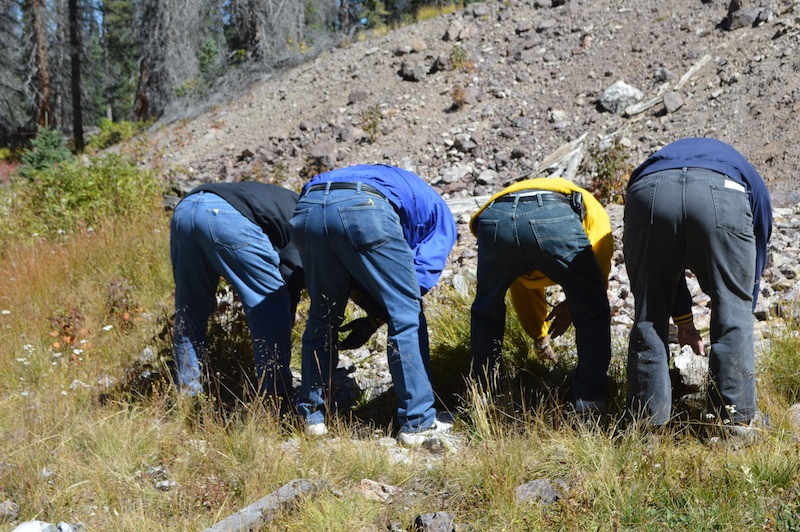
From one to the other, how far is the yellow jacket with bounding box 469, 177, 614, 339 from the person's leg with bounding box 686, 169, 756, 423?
50 centimetres

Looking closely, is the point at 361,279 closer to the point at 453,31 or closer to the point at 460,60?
the point at 460,60

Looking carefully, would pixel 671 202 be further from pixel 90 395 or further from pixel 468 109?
pixel 468 109

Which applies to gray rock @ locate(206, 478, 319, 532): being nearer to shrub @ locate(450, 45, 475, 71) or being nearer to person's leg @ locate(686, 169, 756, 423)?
person's leg @ locate(686, 169, 756, 423)

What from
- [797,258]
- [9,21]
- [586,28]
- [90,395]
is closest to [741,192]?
[797,258]

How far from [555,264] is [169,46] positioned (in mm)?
18256

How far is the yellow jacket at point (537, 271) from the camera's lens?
137 inches

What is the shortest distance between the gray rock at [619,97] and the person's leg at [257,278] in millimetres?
7623

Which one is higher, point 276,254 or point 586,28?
Answer: point 586,28

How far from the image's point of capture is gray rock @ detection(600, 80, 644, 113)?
1024 cm

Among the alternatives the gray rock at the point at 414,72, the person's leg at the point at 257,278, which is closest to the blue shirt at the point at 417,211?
the person's leg at the point at 257,278

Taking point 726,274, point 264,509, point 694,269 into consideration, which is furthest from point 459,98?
point 264,509

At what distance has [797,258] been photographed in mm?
5191

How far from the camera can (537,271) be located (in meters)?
3.72

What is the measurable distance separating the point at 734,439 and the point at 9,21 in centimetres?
2826
